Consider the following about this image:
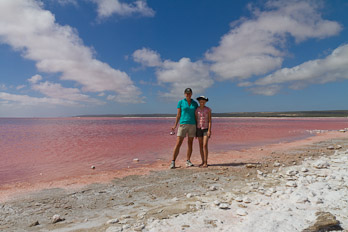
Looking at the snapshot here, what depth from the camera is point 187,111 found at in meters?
6.49

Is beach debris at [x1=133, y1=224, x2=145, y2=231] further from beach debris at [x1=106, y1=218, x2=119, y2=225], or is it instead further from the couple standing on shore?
the couple standing on shore

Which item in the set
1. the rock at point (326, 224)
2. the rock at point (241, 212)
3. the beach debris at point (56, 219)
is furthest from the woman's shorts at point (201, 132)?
the beach debris at point (56, 219)

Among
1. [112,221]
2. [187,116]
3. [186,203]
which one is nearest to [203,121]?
[187,116]

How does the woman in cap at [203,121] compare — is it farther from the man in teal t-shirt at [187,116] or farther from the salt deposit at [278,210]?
the salt deposit at [278,210]

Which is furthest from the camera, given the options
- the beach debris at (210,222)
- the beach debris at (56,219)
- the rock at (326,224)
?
the beach debris at (56,219)

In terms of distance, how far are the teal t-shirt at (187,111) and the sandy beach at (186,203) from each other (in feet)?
5.58

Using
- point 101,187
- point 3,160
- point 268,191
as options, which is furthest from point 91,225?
point 3,160

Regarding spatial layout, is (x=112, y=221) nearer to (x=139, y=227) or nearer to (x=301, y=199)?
(x=139, y=227)

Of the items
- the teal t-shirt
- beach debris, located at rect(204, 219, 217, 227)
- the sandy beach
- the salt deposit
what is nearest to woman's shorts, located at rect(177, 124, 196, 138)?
the teal t-shirt

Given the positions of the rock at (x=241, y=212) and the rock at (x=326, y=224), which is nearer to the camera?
the rock at (x=326, y=224)

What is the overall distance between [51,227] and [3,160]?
756cm

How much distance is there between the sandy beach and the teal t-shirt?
1700 mm

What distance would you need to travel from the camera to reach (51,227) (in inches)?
119

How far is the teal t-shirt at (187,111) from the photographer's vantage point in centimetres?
649
